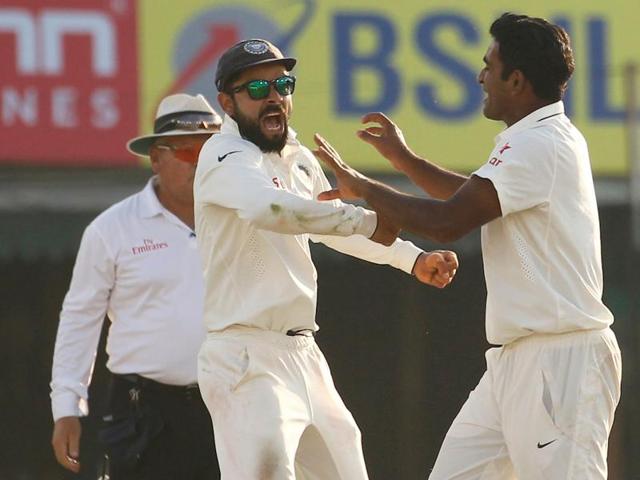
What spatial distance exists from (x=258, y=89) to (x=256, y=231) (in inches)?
19.0

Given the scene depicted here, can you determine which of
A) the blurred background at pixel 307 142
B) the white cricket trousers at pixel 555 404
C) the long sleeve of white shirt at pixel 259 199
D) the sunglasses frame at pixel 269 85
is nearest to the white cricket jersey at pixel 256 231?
the long sleeve of white shirt at pixel 259 199

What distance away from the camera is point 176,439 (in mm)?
6336

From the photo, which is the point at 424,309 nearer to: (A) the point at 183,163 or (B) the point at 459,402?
(B) the point at 459,402

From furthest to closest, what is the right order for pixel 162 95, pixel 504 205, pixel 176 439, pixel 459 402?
pixel 162 95 < pixel 459 402 < pixel 176 439 < pixel 504 205

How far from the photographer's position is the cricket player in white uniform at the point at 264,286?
514cm

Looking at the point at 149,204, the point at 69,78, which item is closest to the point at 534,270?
the point at 149,204

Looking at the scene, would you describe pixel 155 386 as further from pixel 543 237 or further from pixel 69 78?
pixel 69 78

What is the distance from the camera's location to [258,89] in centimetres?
538

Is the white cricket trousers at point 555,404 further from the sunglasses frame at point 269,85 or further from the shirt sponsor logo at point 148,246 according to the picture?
the shirt sponsor logo at point 148,246

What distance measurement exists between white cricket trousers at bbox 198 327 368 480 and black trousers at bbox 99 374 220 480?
989 millimetres

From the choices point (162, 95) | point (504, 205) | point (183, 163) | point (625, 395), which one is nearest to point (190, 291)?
point (183, 163)

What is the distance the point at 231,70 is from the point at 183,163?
4.25 ft

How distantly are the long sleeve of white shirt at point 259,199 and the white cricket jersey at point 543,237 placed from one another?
1.49ft

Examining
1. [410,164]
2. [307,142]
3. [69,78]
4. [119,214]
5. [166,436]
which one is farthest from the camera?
[69,78]
